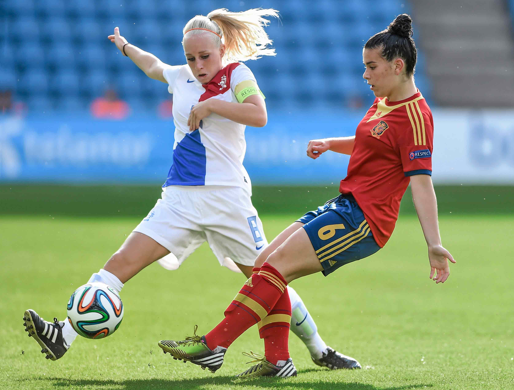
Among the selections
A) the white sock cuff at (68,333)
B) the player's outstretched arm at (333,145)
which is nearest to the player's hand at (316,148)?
the player's outstretched arm at (333,145)

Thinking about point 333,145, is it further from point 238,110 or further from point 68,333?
point 68,333

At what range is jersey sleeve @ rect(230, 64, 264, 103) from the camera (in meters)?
3.69

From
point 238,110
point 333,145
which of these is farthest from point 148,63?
point 333,145

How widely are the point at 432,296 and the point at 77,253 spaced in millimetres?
4197

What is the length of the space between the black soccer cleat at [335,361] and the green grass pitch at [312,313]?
7 centimetres

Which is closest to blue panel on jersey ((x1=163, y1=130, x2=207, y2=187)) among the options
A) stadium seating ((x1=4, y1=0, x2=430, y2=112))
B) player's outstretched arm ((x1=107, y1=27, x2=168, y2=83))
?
player's outstretched arm ((x1=107, y1=27, x2=168, y2=83))

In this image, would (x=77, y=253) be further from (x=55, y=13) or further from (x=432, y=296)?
(x=55, y=13)

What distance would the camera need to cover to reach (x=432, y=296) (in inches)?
248

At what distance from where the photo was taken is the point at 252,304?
3379 millimetres

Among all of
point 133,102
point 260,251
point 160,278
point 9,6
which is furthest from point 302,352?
point 9,6

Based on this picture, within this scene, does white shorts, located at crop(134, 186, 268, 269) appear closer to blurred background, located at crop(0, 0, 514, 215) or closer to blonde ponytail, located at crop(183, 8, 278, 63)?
blonde ponytail, located at crop(183, 8, 278, 63)

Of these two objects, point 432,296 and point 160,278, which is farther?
point 160,278

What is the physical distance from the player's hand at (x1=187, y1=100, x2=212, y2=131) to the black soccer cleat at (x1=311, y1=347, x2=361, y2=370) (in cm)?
150

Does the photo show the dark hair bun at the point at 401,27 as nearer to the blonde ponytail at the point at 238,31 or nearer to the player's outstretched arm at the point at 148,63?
the blonde ponytail at the point at 238,31
